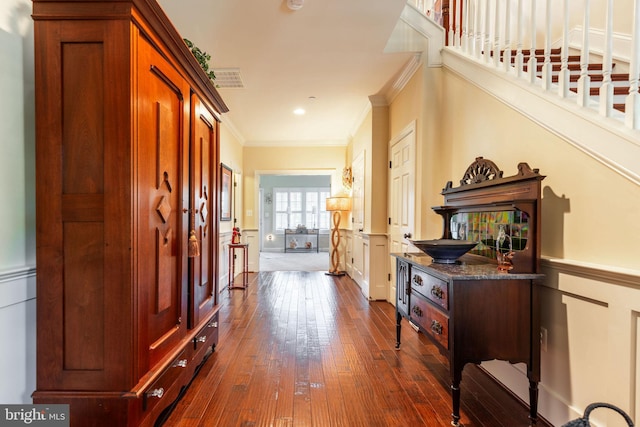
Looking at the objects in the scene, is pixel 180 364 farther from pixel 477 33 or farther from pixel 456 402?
pixel 477 33

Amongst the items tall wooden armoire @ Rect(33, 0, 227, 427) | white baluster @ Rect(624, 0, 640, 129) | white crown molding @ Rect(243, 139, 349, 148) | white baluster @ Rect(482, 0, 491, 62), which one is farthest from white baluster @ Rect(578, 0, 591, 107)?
white crown molding @ Rect(243, 139, 349, 148)

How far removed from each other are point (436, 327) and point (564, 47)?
179 cm

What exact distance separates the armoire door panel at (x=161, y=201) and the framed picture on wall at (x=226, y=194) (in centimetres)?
294

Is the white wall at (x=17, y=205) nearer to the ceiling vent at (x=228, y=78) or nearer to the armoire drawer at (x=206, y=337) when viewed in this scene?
the armoire drawer at (x=206, y=337)

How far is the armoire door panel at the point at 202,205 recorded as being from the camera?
6.30ft

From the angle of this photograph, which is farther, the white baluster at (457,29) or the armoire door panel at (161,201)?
the white baluster at (457,29)

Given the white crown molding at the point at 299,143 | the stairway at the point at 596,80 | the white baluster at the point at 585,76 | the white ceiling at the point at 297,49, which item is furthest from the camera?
the white crown molding at the point at 299,143

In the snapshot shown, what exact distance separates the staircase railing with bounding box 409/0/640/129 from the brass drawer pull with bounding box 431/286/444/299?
3.83ft

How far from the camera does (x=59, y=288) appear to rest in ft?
4.09

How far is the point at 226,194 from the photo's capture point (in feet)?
16.1

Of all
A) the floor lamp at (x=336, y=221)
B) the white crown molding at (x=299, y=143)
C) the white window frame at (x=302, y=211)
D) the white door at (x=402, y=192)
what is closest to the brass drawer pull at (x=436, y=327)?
the white door at (x=402, y=192)

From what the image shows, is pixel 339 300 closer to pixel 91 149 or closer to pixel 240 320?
pixel 240 320

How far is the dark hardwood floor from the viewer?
1683mm

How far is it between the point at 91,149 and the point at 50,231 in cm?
38
